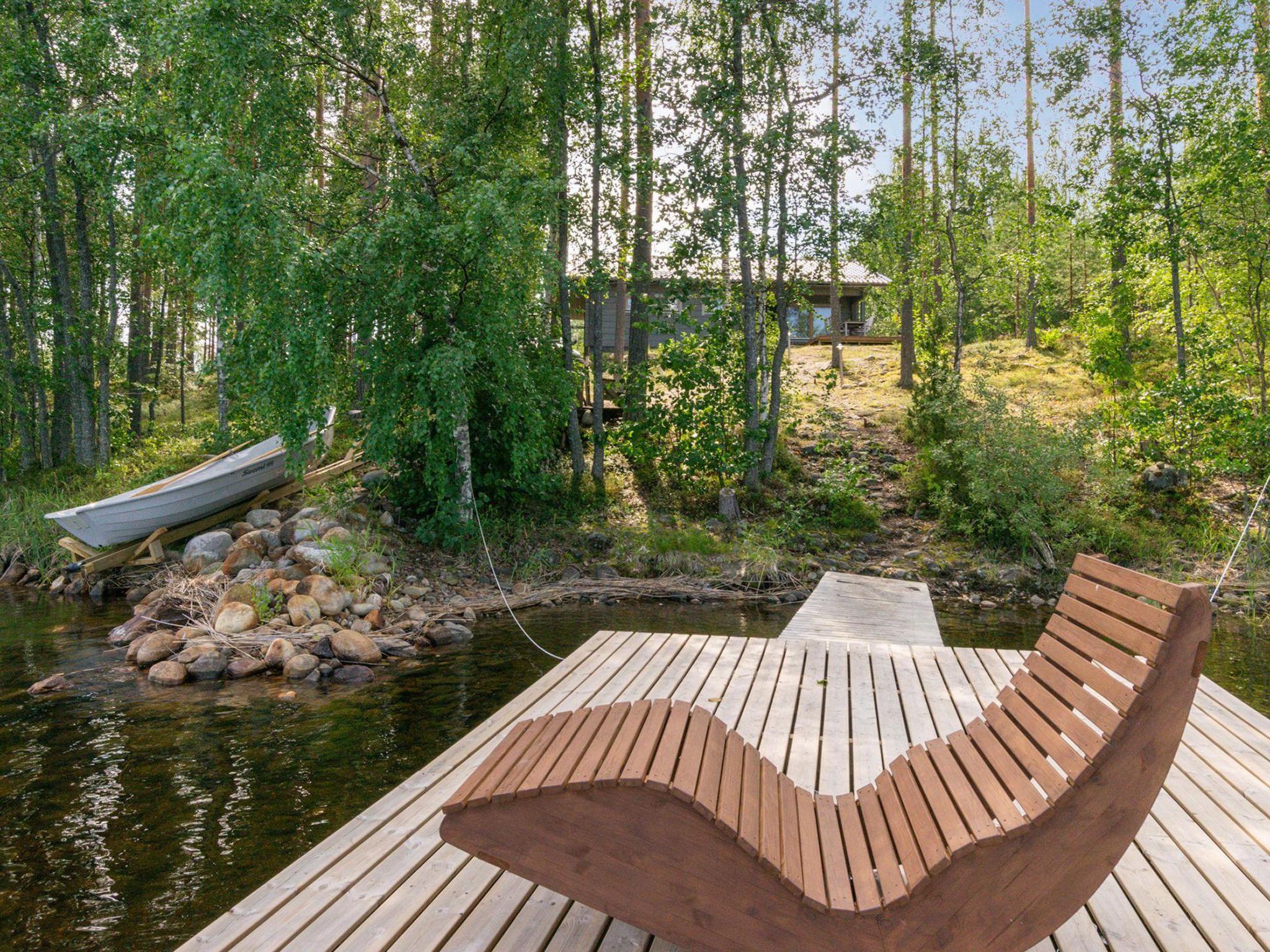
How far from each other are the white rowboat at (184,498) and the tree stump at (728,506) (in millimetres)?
5723

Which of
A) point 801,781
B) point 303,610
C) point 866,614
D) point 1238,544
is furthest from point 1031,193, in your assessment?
point 801,781

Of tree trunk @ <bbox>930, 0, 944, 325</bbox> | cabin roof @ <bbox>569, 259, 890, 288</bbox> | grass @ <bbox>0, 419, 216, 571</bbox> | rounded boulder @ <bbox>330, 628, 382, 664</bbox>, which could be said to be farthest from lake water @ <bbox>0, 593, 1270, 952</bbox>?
tree trunk @ <bbox>930, 0, 944, 325</bbox>

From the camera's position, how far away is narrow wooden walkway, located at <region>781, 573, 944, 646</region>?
21.2 ft

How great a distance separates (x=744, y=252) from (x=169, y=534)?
9116mm

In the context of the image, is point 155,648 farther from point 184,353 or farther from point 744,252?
point 184,353

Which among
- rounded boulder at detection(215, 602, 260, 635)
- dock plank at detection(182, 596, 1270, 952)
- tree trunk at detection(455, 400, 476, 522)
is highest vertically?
tree trunk at detection(455, 400, 476, 522)

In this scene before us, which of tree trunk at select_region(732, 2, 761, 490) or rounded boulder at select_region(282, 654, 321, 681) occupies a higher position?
tree trunk at select_region(732, 2, 761, 490)

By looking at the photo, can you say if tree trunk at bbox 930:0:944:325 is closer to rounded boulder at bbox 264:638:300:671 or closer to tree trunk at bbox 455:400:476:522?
tree trunk at bbox 455:400:476:522

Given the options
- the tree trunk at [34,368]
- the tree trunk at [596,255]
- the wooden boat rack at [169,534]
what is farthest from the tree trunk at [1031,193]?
the tree trunk at [34,368]

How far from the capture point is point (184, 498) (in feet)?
35.6

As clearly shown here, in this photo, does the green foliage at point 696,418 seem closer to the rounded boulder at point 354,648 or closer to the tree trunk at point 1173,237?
the rounded boulder at point 354,648

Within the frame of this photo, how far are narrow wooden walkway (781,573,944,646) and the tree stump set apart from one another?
161 inches

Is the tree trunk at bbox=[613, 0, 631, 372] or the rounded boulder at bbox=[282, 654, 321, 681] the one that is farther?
the tree trunk at bbox=[613, 0, 631, 372]

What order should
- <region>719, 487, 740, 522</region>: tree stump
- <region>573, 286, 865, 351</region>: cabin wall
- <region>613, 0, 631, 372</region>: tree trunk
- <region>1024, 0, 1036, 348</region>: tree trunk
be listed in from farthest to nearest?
1. <region>573, 286, 865, 351</region>: cabin wall
2. <region>1024, 0, 1036, 348</region>: tree trunk
3. <region>719, 487, 740, 522</region>: tree stump
4. <region>613, 0, 631, 372</region>: tree trunk
